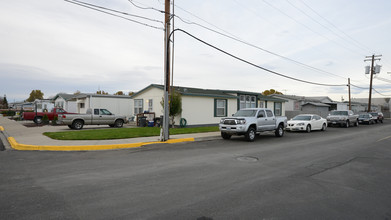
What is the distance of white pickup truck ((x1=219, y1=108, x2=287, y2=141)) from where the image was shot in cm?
1290

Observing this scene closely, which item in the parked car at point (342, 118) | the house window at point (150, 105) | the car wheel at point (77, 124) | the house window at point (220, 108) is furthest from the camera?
the parked car at point (342, 118)

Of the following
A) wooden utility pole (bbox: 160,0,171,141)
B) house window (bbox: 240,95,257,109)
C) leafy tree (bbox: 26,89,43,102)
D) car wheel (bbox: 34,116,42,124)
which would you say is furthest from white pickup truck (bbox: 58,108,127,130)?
leafy tree (bbox: 26,89,43,102)

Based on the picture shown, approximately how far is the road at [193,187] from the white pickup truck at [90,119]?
377 inches

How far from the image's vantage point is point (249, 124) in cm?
1303

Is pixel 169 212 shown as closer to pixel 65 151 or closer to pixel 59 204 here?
pixel 59 204

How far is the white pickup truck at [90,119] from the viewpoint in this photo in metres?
17.7

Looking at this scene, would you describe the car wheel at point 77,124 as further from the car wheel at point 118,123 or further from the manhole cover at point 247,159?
the manhole cover at point 247,159

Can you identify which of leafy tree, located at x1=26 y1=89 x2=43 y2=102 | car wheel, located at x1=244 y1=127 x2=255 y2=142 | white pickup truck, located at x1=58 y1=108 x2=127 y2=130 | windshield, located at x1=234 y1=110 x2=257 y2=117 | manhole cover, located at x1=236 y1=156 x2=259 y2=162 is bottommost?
manhole cover, located at x1=236 y1=156 x2=259 y2=162

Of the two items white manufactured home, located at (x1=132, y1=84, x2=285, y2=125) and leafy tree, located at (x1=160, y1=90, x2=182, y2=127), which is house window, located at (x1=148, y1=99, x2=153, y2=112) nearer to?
white manufactured home, located at (x1=132, y1=84, x2=285, y2=125)

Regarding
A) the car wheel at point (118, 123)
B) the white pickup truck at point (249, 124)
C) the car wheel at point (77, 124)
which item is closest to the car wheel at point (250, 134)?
the white pickup truck at point (249, 124)

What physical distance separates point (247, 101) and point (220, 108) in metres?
4.20

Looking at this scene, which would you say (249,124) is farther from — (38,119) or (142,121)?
(38,119)

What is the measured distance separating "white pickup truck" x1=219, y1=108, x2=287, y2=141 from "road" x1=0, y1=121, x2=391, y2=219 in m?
4.30

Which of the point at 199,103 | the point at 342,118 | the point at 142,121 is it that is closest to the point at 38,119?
the point at 142,121
